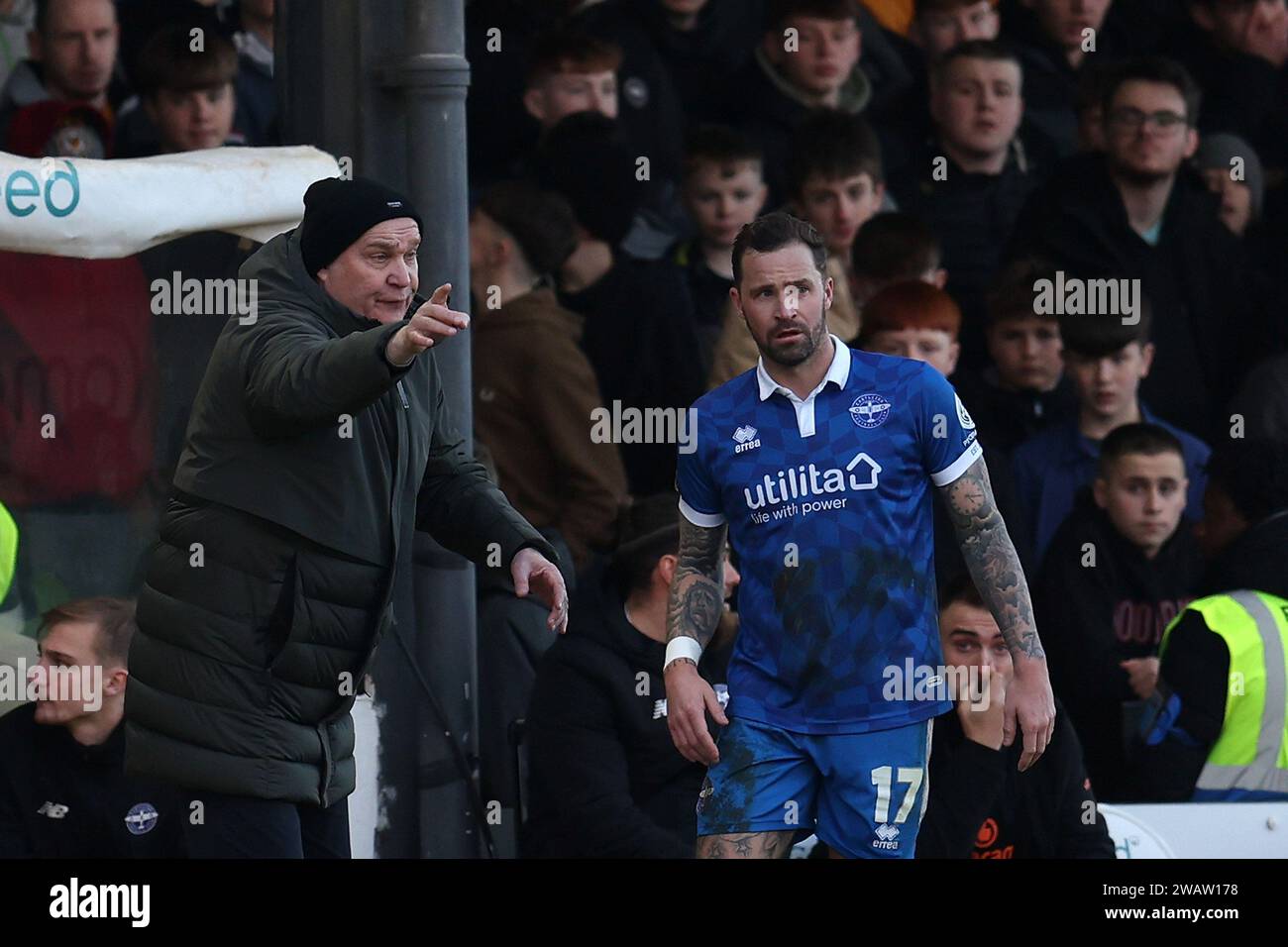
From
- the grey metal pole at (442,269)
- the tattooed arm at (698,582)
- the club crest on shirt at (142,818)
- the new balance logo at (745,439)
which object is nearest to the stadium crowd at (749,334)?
the club crest on shirt at (142,818)

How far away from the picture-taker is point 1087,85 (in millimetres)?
9070

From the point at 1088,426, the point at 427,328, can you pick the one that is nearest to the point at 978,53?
the point at 1088,426

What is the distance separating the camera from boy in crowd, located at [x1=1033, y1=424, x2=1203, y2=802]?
25.0 feet

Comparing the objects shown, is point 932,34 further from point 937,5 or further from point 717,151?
point 717,151

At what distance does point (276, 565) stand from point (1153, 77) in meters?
4.46

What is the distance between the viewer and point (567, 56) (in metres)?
8.29

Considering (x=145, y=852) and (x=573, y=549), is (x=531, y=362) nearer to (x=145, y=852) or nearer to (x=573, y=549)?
(x=573, y=549)

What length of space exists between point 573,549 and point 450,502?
1.72 meters

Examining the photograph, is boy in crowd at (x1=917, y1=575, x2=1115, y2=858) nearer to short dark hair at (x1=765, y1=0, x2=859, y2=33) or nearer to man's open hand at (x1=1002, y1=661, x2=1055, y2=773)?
man's open hand at (x1=1002, y1=661, x2=1055, y2=773)

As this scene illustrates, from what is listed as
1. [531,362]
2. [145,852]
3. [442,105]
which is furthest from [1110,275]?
[145,852]

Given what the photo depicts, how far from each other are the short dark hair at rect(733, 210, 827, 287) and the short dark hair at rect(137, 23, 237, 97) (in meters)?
2.74

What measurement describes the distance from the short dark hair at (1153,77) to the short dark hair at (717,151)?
1.36 m
